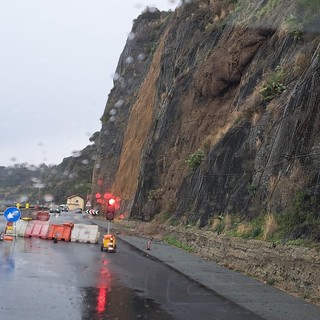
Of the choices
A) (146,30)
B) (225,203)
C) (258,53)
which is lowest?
(225,203)

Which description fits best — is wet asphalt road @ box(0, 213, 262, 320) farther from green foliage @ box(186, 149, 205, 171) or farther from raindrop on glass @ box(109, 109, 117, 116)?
raindrop on glass @ box(109, 109, 117, 116)

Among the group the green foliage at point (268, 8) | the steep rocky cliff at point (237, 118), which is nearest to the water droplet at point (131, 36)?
the steep rocky cliff at point (237, 118)

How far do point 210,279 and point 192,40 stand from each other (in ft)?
103

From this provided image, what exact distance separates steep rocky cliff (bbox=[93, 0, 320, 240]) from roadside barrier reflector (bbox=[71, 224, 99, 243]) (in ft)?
17.0

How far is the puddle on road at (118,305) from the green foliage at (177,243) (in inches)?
445

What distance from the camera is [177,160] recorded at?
36.9 metres

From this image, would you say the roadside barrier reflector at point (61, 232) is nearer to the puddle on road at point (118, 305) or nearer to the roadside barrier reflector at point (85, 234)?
the roadside barrier reflector at point (85, 234)

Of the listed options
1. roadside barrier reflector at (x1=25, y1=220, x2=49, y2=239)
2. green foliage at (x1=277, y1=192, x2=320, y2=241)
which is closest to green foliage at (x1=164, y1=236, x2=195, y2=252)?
roadside barrier reflector at (x1=25, y1=220, x2=49, y2=239)

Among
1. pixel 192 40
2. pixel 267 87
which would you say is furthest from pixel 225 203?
pixel 192 40

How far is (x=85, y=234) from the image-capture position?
2705cm

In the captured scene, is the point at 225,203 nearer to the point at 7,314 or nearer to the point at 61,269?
the point at 61,269

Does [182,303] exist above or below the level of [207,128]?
below

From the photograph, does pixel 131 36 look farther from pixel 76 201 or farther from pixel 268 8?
pixel 76 201

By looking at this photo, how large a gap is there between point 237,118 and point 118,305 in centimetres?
1584
